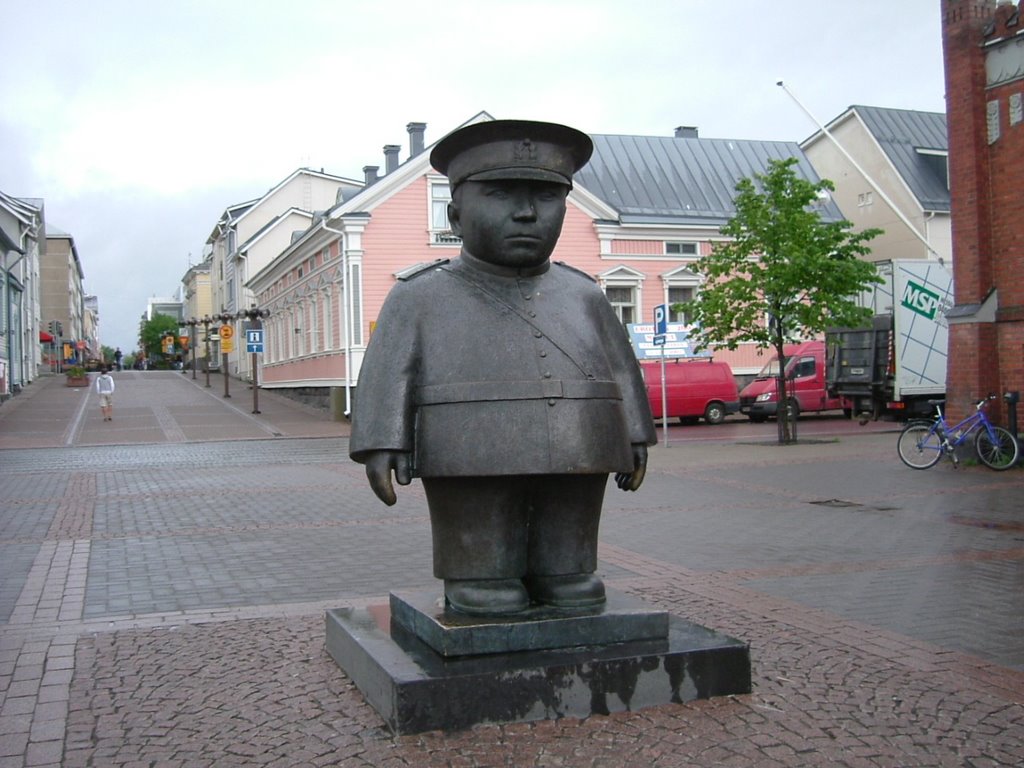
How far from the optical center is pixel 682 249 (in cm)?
3462

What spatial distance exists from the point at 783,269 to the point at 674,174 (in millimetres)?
17807

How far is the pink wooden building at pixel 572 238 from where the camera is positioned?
3069cm

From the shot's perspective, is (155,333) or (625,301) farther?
(155,333)

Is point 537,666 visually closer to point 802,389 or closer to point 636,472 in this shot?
point 636,472

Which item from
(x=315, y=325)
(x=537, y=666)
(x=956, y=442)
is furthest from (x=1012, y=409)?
(x=315, y=325)

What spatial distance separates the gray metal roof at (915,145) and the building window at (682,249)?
28.6 ft

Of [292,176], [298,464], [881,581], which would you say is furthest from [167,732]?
[292,176]

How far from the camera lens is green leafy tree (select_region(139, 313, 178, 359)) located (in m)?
112

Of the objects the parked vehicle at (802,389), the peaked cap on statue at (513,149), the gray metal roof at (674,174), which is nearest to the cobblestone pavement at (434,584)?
the peaked cap on statue at (513,149)

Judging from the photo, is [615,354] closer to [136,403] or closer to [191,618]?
[191,618]

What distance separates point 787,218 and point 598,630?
55.8ft

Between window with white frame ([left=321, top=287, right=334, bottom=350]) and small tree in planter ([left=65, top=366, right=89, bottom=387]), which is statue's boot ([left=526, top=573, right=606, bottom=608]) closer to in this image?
window with white frame ([left=321, top=287, right=334, bottom=350])

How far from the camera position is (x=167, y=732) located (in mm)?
4152

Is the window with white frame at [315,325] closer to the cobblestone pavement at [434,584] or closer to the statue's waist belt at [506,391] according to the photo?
the cobblestone pavement at [434,584]
